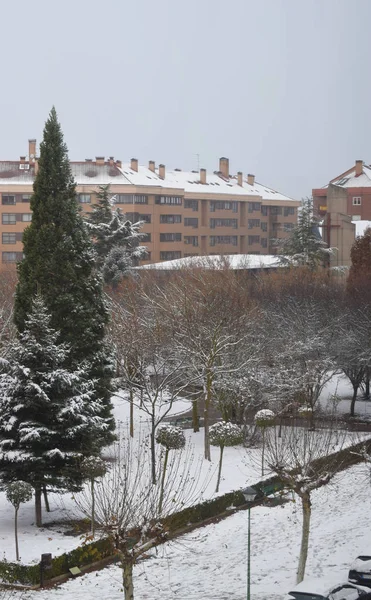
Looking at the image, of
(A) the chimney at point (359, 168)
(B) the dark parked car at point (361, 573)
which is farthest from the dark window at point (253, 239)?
(B) the dark parked car at point (361, 573)

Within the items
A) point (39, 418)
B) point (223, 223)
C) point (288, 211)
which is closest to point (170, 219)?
point (223, 223)

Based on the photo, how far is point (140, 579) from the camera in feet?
64.5

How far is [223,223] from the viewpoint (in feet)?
336

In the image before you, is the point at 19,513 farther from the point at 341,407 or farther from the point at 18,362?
the point at 341,407

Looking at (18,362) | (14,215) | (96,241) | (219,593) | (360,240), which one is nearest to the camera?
(219,593)

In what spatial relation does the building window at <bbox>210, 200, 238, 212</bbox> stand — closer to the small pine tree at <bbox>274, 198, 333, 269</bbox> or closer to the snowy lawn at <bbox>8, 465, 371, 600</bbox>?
the small pine tree at <bbox>274, 198, 333, 269</bbox>

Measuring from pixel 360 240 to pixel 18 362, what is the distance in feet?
106

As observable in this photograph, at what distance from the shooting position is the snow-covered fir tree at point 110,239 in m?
54.1

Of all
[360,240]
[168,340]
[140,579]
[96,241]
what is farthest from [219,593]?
[96,241]

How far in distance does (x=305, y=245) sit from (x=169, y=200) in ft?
98.2

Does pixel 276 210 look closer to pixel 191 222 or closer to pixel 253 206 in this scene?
pixel 253 206

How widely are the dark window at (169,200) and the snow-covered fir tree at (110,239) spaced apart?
34402 millimetres

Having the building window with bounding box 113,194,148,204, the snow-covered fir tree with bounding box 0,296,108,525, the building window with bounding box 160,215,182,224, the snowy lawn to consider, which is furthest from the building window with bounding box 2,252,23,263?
the snow-covered fir tree with bounding box 0,296,108,525

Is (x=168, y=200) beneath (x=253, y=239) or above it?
above
